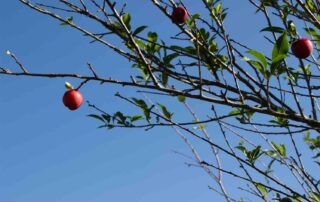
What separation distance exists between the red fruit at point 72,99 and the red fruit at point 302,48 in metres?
1.27

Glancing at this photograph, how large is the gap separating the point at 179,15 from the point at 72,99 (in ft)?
2.91

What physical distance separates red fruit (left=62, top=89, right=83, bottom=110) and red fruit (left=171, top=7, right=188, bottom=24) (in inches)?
30.9

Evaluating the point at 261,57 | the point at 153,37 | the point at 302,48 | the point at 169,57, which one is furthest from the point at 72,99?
the point at 302,48

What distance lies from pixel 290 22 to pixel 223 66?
0.88 meters

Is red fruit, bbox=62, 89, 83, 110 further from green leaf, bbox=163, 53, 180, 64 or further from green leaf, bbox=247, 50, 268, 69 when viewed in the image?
green leaf, bbox=247, 50, 268, 69

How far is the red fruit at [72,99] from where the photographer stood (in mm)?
2268

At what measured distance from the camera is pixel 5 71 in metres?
1.92

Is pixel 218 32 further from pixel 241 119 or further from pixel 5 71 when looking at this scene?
pixel 5 71

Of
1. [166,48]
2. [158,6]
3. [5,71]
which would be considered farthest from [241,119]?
[5,71]

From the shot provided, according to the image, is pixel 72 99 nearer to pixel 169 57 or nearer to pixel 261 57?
pixel 169 57

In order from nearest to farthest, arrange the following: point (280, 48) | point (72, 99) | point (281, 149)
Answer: point (280, 48), point (72, 99), point (281, 149)

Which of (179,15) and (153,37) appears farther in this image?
(153,37)

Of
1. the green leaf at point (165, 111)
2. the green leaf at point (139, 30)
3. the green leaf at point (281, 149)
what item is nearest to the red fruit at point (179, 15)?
the green leaf at point (139, 30)

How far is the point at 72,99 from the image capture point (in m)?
2.27
